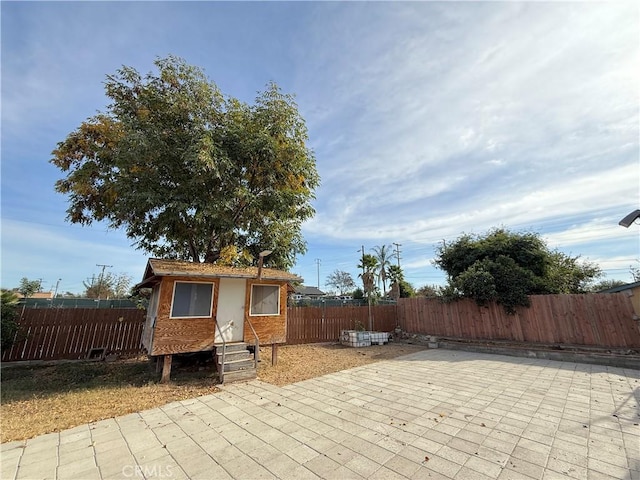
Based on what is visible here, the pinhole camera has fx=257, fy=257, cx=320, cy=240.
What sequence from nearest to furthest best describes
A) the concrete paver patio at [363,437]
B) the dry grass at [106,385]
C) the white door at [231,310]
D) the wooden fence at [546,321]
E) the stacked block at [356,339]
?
1. the concrete paver patio at [363,437]
2. the dry grass at [106,385]
3. the white door at [231,310]
4. the wooden fence at [546,321]
5. the stacked block at [356,339]

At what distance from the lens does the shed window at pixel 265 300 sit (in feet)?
25.4

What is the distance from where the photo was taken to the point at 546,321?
912 cm

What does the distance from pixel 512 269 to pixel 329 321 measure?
795cm

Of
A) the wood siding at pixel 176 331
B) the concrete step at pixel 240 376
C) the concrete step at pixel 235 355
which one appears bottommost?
the concrete step at pixel 240 376

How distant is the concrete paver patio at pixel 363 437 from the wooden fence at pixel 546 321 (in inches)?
126

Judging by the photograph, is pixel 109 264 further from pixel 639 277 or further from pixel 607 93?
pixel 639 277

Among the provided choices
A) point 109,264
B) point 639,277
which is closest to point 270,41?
point 639,277

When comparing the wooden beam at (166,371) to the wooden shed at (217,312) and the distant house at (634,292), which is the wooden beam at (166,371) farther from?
the distant house at (634,292)

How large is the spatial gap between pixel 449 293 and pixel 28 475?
12.5 m

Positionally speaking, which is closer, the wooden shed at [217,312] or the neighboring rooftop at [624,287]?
the wooden shed at [217,312]

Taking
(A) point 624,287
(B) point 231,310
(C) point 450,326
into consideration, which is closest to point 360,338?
(C) point 450,326

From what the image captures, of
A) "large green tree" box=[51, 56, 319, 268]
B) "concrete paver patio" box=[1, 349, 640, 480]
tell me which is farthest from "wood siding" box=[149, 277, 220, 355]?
"large green tree" box=[51, 56, 319, 268]

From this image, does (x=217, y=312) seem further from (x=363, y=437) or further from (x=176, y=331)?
(x=363, y=437)

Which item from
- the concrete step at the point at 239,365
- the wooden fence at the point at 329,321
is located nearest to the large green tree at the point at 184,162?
the wooden fence at the point at 329,321
